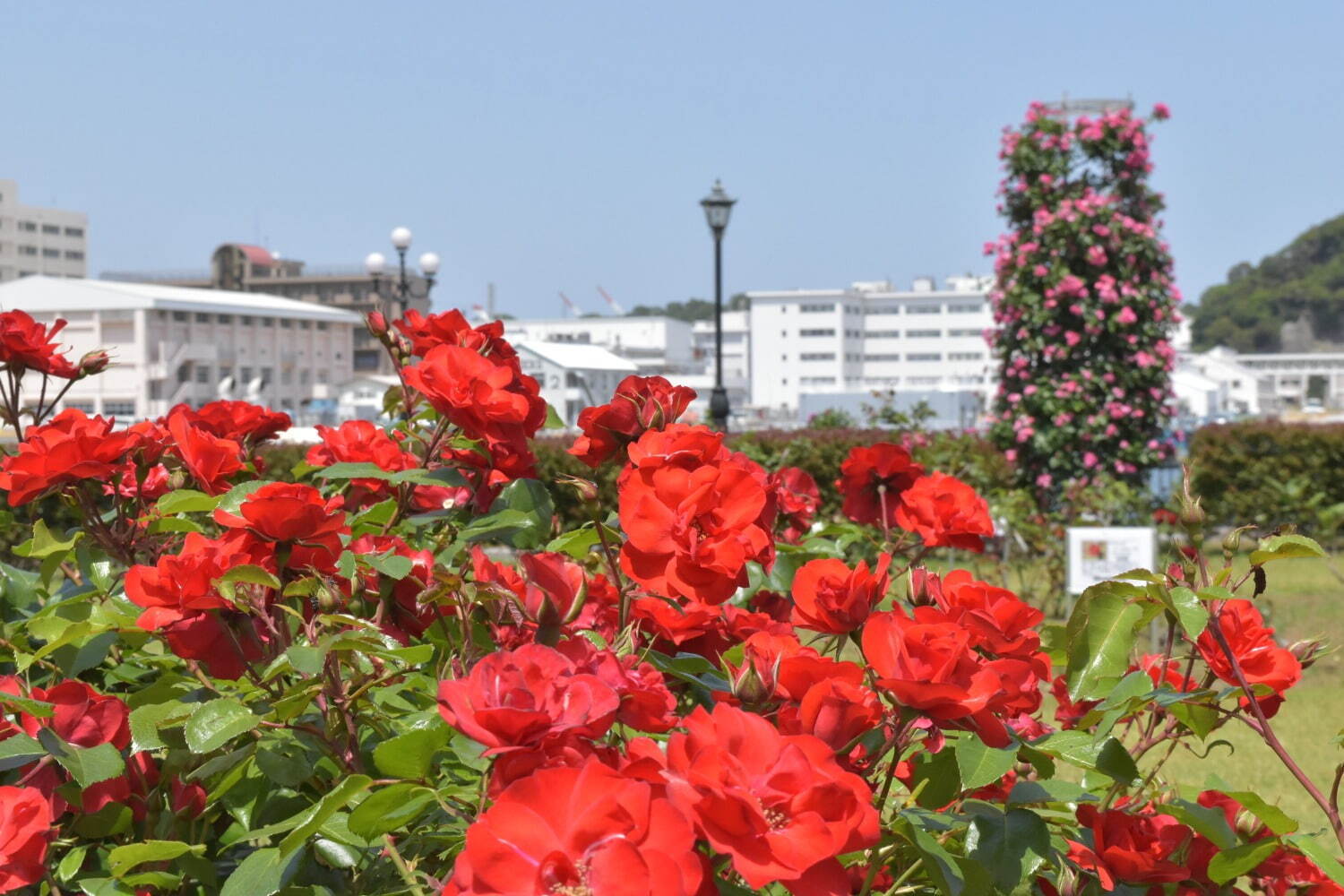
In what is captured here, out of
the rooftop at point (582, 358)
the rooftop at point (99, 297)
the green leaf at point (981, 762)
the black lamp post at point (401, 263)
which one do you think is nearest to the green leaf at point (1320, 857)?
the green leaf at point (981, 762)

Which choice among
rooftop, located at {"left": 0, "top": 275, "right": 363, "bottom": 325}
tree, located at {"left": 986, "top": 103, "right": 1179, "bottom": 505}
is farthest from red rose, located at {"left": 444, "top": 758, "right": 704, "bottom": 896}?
rooftop, located at {"left": 0, "top": 275, "right": 363, "bottom": 325}

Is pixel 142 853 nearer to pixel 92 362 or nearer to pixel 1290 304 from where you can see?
pixel 92 362

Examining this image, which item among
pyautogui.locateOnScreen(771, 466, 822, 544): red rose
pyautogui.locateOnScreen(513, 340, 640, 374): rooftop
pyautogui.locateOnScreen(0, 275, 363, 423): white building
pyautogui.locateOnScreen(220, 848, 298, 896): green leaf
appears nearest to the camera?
pyautogui.locateOnScreen(220, 848, 298, 896): green leaf

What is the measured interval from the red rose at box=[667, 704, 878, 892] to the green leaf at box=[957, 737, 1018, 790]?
16cm

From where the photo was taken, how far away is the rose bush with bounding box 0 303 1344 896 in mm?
A: 769

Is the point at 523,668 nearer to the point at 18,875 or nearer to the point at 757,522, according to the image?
the point at 757,522

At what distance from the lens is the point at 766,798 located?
2.49ft

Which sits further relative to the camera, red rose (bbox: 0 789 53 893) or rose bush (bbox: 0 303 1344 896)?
red rose (bbox: 0 789 53 893)

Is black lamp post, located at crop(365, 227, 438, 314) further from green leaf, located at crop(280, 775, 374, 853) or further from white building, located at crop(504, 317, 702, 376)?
white building, located at crop(504, 317, 702, 376)

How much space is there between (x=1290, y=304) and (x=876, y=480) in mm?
135416

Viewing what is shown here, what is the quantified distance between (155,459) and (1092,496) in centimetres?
822

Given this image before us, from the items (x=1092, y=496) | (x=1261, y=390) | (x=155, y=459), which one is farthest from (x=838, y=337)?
(x=155, y=459)

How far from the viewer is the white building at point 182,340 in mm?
60938

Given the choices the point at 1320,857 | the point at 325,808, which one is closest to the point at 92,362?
the point at 325,808
